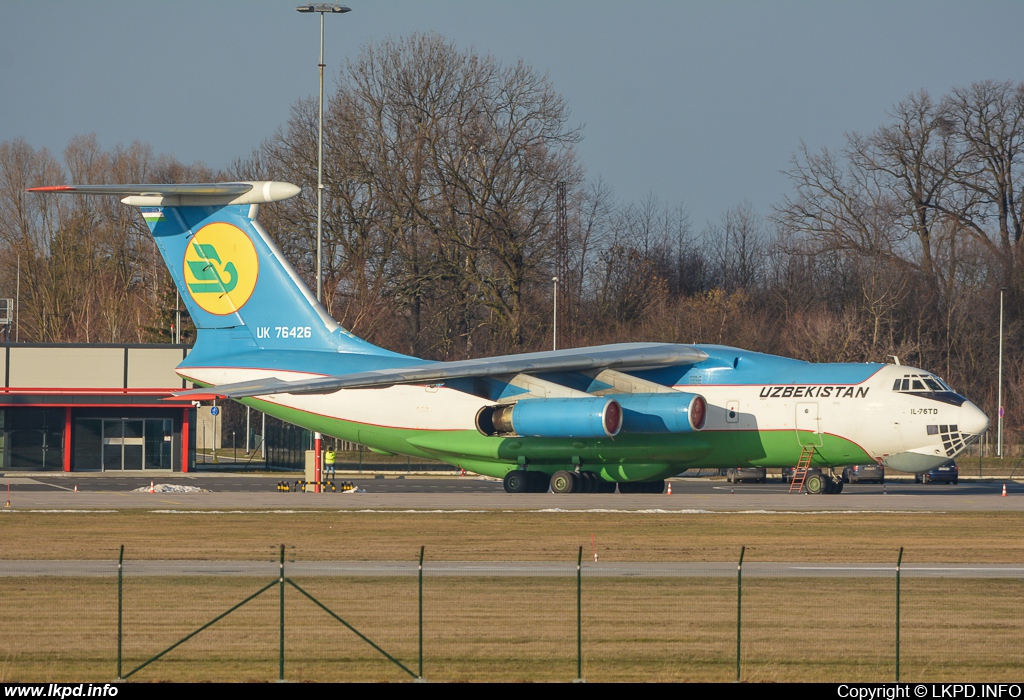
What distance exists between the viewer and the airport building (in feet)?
144

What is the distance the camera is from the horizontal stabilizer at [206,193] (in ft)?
93.4

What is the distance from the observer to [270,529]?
21.1 meters

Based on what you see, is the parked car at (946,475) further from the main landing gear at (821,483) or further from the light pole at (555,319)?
the light pole at (555,319)

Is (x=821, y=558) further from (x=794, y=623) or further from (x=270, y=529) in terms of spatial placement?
(x=270, y=529)

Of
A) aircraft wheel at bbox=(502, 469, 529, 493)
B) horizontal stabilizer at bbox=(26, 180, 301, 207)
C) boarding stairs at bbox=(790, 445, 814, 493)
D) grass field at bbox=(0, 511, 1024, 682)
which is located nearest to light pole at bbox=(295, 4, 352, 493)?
horizontal stabilizer at bbox=(26, 180, 301, 207)

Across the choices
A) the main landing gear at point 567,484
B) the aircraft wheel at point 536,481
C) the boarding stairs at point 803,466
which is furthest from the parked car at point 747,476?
the aircraft wheel at point 536,481

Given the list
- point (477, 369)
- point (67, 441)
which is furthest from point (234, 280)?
point (67, 441)

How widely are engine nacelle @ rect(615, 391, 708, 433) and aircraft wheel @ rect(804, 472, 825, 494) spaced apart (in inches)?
128

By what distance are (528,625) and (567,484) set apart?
56.6 feet

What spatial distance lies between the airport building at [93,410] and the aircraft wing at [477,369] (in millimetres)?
17500

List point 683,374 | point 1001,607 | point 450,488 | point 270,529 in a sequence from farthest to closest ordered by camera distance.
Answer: point 450,488 → point 683,374 → point 270,529 → point 1001,607

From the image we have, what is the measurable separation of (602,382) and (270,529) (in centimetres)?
1027

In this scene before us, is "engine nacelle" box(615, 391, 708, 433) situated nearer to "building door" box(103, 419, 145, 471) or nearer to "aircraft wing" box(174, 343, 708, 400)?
"aircraft wing" box(174, 343, 708, 400)
